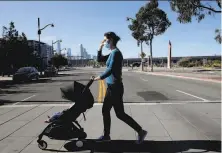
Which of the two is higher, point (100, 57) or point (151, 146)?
point (100, 57)

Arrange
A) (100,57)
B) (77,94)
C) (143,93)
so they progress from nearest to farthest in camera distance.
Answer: (77,94) < (100,57) < (143,93)

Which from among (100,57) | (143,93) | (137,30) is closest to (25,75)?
(143,93)

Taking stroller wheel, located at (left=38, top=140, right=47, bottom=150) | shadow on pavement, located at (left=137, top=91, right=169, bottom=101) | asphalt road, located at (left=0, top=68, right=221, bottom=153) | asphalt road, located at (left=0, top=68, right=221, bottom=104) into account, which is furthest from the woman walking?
shadow on pavement, located at (left=137, top=91, right=169, bottom=101)

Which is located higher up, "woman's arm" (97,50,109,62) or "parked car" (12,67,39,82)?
"woman's arm" (97,50,109,62)

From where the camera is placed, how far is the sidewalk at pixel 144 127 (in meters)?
6.27

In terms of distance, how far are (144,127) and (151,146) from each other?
1.82 m

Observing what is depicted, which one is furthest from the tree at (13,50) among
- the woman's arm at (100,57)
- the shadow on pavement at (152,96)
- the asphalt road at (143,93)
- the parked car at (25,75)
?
the woman's arm at (100,57)

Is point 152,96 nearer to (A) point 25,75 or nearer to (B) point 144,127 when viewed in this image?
→ (B) point 144,127

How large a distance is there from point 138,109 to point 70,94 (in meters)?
5.54

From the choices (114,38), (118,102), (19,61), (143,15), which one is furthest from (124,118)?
(143,15)

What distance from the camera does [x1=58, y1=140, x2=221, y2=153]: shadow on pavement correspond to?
607 cm

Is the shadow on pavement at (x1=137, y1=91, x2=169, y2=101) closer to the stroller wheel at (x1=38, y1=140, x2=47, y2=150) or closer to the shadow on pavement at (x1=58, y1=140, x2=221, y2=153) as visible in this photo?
the shadow on pavement at (x1=58, y1=140, x2=221, y2=153)

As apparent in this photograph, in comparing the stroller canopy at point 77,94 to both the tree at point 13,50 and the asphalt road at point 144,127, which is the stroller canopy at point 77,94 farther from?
the tree at point 13,50

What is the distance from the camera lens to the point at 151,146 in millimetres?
6348
